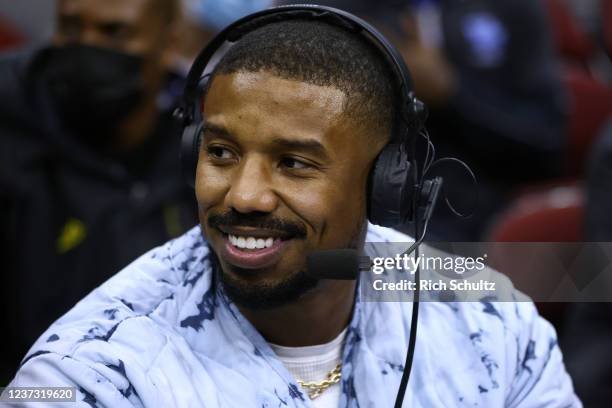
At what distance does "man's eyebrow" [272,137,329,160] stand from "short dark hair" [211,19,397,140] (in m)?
0.07

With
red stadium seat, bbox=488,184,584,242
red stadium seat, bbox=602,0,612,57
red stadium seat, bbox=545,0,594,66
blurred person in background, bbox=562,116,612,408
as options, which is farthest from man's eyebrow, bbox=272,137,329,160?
red stadium seat, bbox=545,0,594,66

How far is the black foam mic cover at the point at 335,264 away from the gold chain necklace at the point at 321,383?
21 cm

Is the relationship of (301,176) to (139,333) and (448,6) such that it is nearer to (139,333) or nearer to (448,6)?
(139,333)

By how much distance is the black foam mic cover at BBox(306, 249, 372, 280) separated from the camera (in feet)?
4.53

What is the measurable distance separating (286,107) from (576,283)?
2.81 feet

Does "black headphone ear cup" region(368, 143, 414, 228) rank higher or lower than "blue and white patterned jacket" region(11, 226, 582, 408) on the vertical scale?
higher

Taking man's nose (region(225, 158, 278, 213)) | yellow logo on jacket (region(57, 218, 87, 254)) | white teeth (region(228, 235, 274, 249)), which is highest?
man's nose (region(225, 158, 278, 213))

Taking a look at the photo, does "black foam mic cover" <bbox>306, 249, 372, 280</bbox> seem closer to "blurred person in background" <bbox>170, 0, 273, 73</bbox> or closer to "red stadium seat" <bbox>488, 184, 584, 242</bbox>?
"red stadium seat" <bbox>488, 184, 584, 242</bbox>

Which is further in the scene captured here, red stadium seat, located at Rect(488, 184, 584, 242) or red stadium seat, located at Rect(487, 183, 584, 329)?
red stadium seat, located at Rect(488, 184, 584, 242)

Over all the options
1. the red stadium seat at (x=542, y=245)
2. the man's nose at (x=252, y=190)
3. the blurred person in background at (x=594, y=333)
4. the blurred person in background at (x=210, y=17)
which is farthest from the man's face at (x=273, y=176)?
the blurred person in background at (x=210, y=17)

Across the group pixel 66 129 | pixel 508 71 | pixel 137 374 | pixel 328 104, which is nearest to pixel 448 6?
pixel 508 71

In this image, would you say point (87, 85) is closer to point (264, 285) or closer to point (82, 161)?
point (82, 161)

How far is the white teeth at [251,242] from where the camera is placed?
1.42 metres

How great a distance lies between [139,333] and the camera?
140cm
